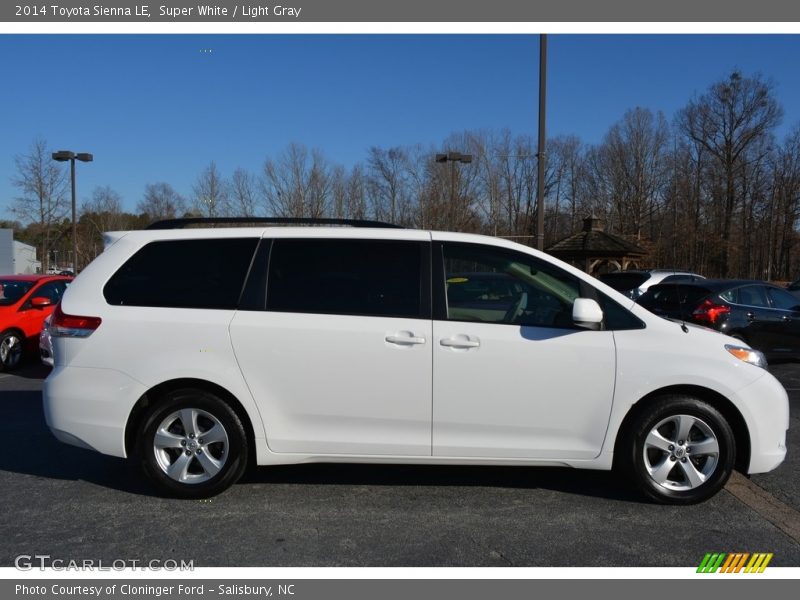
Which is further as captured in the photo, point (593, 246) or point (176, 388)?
point (593, 246)

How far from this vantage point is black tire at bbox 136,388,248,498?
13.9 ft

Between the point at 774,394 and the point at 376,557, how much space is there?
2945mm

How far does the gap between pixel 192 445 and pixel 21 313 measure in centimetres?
762

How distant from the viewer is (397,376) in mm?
4137

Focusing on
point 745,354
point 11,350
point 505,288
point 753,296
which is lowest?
point 11,350

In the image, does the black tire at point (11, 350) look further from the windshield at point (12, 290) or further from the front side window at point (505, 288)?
the front side window at point (505, 288)

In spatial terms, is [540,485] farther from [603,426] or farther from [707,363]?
[707,363]

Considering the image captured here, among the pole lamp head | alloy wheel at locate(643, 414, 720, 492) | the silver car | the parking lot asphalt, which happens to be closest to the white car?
alloy wheel at locate(643, 414, 720, 492)

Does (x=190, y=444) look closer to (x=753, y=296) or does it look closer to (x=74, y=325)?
(x=74, y=325)

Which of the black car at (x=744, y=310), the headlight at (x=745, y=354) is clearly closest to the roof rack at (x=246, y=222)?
the headlight at (x=745, y=354)

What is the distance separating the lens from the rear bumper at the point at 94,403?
4.26 meters

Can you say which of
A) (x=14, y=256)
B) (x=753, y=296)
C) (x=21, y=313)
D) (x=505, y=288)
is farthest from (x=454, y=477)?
(x=14, y=256)

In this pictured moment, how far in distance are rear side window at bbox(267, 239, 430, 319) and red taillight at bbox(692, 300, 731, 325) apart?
6.51 metres

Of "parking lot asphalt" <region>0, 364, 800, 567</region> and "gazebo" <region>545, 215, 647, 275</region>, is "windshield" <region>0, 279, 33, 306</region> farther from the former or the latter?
"gazebo" <region>545, 215, 647, 275</region>
